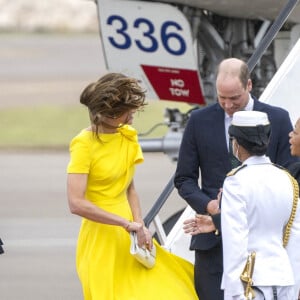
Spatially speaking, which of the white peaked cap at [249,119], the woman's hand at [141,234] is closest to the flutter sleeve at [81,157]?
the woman's hand at [141,234]

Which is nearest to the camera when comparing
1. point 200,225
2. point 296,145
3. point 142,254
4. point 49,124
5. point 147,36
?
point 296,145

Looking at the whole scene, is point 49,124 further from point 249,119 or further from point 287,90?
point 249,119

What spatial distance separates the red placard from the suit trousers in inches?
128

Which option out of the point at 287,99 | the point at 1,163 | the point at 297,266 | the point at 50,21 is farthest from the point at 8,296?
the point at 50,21

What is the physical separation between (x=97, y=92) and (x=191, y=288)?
37.3 inches

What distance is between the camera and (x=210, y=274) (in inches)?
222

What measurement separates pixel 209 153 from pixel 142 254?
1.69 feet

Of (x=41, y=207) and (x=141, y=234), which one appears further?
(x=41, y=207)

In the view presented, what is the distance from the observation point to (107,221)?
18.0 ft

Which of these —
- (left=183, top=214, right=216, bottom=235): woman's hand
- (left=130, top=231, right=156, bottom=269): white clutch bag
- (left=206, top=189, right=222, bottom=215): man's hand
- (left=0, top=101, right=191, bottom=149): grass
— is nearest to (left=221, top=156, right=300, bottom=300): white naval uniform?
(left=183, top=214, right=216, bottom=235): woman's hand

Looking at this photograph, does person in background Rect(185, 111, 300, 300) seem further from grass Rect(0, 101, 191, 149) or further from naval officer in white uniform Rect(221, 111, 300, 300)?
grass Rect(0, 101, 191, 149)

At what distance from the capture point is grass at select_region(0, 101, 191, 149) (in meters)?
16.2

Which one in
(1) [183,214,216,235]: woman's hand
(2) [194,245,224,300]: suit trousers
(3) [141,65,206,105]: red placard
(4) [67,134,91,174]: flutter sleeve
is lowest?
(3) [141,65,206,105]: red placard

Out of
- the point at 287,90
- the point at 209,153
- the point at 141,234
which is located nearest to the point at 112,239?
the point at 141,234
